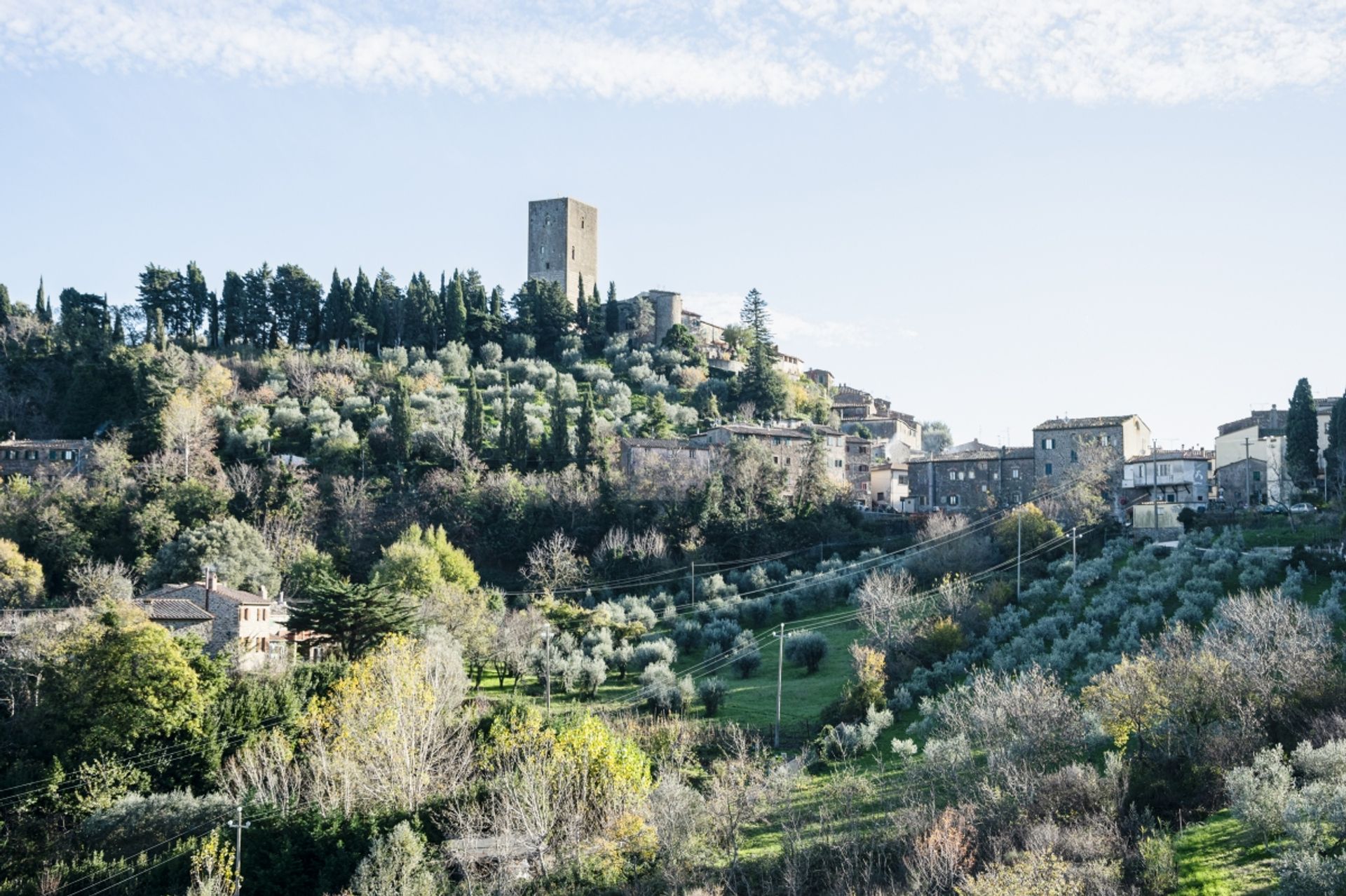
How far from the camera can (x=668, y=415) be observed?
7581 cm

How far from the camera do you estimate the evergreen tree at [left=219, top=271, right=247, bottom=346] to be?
8281 cm

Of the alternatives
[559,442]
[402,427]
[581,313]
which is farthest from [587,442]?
[581,313]

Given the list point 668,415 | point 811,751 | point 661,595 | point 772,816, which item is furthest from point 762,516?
point 772,816

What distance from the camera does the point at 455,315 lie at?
86.8m

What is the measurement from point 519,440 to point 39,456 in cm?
2458

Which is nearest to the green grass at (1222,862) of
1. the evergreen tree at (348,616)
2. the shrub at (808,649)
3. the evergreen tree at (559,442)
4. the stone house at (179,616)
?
the shrub at (808,649)

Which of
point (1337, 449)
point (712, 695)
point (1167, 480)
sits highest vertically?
point (1337, 449)

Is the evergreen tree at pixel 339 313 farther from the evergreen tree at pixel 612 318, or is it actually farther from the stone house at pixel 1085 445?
the stone house at pixel 1085 445

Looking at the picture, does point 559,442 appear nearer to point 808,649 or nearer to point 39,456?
point 808,649

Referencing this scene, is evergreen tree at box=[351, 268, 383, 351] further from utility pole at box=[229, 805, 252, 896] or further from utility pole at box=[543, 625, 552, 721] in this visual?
utility pole at box=[229, 805, 252, 896]

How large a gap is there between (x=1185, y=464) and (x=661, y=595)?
26829 mm

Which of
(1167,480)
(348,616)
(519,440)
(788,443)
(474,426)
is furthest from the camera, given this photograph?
(788,443)

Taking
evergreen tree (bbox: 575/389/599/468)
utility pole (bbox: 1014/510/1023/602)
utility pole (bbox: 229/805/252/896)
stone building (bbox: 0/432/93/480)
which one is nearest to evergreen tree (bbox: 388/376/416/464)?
evergreen tree (bbox: 575/389/599/468)

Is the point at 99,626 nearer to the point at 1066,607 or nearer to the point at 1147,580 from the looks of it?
the point at 1066,607
